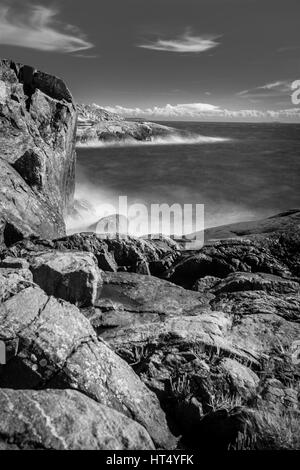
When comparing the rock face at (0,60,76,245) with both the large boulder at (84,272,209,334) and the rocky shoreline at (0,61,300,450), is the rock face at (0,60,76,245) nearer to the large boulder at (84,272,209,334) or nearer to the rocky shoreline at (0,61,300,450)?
the rocky shoreline at (0,61,300,450)

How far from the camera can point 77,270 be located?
9.95m

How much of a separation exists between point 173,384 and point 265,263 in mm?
8299

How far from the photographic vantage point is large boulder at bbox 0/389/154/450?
430cm

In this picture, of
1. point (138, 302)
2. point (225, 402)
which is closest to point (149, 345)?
point (225, 402)

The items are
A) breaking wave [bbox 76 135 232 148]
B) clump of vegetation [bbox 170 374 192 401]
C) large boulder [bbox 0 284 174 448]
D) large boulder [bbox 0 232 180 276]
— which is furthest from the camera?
breaking wave [bbox 76 135 232 148]

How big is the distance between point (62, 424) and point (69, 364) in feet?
4.07

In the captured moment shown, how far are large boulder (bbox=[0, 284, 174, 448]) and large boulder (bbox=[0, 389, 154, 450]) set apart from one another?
458 millimetres

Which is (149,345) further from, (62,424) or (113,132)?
(113,132)

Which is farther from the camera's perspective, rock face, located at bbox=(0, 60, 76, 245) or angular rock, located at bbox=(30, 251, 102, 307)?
rock face, located at bbox=(0, 60, 76, 245)

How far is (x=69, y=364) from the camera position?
224 inches

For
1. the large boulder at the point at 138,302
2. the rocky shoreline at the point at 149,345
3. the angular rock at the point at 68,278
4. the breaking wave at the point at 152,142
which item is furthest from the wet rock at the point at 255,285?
the breaking wave at the point at 152,142

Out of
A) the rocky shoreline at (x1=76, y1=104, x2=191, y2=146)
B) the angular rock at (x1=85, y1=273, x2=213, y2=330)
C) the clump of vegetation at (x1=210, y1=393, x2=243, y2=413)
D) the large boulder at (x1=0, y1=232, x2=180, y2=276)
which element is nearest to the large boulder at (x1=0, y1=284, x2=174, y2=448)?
the clump of vegetation at (x1=210, y1=393, x2=243, y2=413)

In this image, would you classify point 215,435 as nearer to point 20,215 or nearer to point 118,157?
point 20,215
